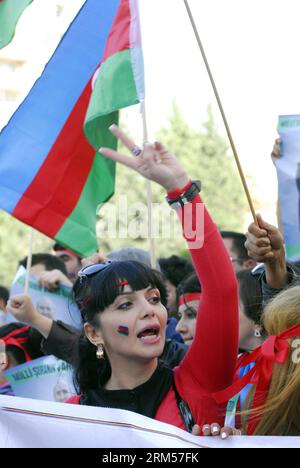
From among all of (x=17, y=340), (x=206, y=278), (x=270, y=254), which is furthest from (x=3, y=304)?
(x=206, y=278)

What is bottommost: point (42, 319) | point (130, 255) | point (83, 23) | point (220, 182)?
point (220, 182)

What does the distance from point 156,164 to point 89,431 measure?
2.49 ft

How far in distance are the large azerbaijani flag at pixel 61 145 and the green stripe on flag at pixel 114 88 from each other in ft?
1.08

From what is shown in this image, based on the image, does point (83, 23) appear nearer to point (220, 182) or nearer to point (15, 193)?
point (15, 193)

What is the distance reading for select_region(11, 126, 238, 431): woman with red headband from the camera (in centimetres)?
253

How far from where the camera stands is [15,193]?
14.9 feet

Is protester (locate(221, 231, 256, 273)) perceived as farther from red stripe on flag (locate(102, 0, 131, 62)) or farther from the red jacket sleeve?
the red jacket sleeve

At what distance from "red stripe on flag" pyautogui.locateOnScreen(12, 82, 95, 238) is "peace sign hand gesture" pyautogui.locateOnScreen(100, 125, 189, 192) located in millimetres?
2044

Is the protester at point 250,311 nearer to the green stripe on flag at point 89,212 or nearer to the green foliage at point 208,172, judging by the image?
the green stripe on flag at point 89,212

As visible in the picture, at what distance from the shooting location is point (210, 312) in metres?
2.62

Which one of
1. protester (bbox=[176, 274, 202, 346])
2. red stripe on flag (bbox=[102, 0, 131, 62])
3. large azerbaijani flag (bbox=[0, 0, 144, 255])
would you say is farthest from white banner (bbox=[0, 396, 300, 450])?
large azerbaijani flag (bbox=[0, 0, 144, 255])

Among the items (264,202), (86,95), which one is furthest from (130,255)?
(264,202)

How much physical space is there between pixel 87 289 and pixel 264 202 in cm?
2976

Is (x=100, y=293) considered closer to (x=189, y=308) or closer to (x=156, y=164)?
(x=156, y=164)
